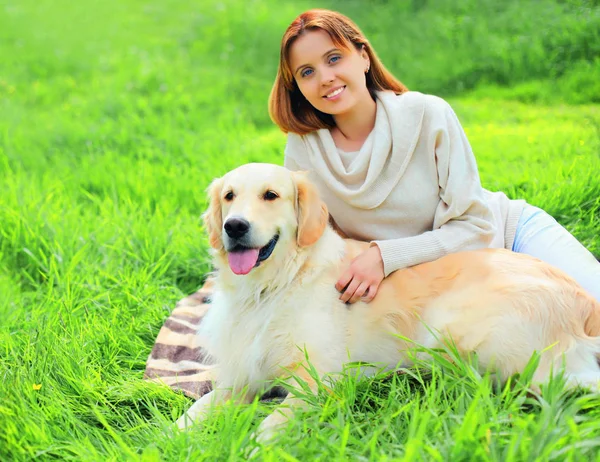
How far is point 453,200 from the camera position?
2.78m

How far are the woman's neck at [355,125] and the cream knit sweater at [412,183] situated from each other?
0.06m

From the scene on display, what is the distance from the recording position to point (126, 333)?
3.10m

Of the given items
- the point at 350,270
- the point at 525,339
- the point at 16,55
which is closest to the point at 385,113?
the point at 350,270

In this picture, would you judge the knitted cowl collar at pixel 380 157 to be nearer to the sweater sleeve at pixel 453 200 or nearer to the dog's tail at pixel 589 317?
the sweater sleeve at pixel 453 200

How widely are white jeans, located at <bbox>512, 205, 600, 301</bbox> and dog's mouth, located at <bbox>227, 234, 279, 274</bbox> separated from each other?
1.35 meters

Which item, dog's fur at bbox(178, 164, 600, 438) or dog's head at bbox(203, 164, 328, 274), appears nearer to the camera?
dog's fur at bbox(178, 164, 600, 438)

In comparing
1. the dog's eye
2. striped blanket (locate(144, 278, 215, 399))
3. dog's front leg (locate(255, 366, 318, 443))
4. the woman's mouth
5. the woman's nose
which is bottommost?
striped blanket (locate(144, 278, 215, 399))

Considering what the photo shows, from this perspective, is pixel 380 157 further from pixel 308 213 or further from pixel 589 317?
pixel 589 317

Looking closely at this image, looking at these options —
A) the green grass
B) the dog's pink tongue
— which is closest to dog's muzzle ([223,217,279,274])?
the dog's pink tongue

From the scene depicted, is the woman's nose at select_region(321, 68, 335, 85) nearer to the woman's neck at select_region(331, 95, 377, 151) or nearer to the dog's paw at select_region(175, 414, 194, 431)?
the woman's neck at select_region(331, 95, 377, 151)

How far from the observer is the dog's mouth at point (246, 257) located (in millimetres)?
2408

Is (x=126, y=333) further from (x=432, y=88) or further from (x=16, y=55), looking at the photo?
(x=16, y=55)

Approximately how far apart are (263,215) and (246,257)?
183 mm

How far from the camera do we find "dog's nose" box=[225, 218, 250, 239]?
231 centimetres
